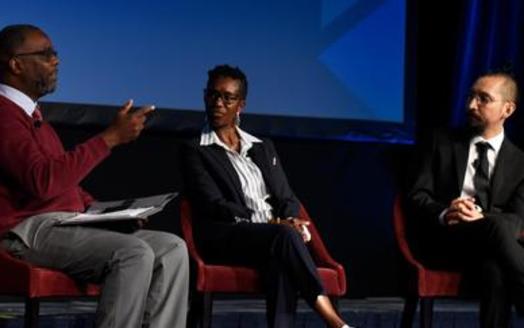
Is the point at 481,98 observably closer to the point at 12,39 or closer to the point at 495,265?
the point at 495,265

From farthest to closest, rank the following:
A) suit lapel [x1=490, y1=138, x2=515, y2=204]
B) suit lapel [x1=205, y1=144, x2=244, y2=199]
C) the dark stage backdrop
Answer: the dark stage backdrop, suit lapel [x1=490, y1=138, x2=515, y2=204], suit lapel [x1=205, y1=144, x2=244, y2=199]

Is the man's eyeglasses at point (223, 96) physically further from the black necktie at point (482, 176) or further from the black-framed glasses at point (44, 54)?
the black necktie at point (482, 176)

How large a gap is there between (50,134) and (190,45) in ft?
5.73

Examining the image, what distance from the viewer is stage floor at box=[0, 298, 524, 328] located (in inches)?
188

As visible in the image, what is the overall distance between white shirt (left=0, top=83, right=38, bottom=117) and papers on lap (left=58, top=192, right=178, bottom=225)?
37 centimetres

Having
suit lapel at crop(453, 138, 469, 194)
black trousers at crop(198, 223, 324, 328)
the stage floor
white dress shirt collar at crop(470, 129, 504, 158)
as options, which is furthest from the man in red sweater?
white dress shirt collar at crop(470, 129, 504, 158)

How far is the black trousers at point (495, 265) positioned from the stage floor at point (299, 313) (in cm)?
108

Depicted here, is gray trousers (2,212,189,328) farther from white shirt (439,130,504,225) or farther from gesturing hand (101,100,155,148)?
white shirt (439,130,504,225)

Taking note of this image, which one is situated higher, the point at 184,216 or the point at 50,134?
the point at 50,134

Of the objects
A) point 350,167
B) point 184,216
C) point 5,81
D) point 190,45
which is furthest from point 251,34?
point 5,81

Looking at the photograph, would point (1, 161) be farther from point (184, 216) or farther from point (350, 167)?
point (350, 167)

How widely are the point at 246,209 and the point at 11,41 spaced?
1122 mm

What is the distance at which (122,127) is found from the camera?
3664 mm

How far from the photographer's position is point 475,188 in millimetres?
4594
